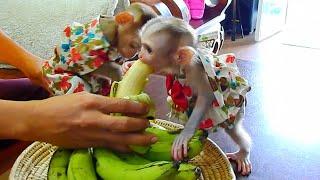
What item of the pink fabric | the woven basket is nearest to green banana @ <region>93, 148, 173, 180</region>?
the woven basket

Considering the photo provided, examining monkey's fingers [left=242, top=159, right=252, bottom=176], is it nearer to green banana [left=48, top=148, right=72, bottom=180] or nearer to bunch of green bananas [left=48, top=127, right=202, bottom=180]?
bunch of green bananas [left=48, top=127, right=202, bottom=180]

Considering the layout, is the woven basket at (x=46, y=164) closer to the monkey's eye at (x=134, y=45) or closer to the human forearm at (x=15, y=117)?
the human forearm at (x=15, y=117)

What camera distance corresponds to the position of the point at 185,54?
1.85ft

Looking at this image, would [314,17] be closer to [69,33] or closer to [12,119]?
[69,33]

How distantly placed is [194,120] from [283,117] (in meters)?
0.35

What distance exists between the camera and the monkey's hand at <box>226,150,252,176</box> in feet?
2.20

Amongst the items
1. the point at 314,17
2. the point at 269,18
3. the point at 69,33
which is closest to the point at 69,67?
the point at 69,33

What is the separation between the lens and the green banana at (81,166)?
0.50 m

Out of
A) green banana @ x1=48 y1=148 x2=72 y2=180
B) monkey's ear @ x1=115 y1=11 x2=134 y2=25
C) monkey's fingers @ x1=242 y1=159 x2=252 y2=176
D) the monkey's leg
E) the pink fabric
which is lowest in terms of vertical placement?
monkey's fingers @ x1=242 y1=159 x2=252 y2=176

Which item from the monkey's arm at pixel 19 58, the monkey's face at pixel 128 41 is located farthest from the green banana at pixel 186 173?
the monkey's arm at pixel 19 58

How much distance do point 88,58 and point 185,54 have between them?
0.27m

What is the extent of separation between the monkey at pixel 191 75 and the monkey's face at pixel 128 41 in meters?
0.07

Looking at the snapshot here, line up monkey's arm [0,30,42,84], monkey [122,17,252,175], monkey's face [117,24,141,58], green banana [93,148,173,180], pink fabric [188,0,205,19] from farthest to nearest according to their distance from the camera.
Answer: pink fabric [188,0,205,19] < monkey's arm [0,30,42,84] < monkey's face [117,24,141,58] < monkey [122,17,252,175] < green banana [93,148,173,180]

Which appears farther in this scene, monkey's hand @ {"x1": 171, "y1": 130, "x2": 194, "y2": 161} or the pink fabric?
the pink fabric
